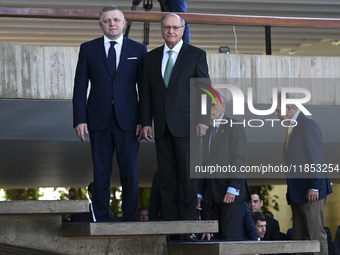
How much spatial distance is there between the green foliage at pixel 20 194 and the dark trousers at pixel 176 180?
47.5 feet

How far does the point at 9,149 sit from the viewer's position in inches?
316

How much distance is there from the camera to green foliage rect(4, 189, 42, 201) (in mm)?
18484

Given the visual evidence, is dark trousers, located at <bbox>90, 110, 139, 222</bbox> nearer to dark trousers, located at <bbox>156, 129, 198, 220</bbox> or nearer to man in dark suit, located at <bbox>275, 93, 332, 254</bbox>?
dark trousers, located at <bbox>156, 129, 198, 220</bbox>

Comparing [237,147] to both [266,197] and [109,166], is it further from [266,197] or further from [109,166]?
[266,197]

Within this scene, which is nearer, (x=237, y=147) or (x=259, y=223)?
(x=237, y=147)

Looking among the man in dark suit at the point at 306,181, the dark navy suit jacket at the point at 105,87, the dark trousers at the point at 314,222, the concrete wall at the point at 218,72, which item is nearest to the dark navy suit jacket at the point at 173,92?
the dark navy suit jacket at the point at 105,87

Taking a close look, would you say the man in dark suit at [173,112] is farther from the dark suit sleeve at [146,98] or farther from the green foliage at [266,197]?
the green foliage at [266,197]

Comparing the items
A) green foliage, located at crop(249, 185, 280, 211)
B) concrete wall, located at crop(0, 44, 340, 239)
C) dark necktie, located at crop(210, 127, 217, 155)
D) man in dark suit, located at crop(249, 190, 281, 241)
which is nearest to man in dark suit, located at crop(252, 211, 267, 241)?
man in dark suit, located at crop(249, 190, 281, 241)

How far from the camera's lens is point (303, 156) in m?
5.23

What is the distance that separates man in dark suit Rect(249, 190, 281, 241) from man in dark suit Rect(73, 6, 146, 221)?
8.26 feet

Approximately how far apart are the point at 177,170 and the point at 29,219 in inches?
36.7

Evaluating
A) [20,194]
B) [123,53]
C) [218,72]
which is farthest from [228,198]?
[20,194]

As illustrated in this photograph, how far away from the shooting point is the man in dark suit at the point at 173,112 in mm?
4449

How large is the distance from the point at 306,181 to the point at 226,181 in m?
0.53
